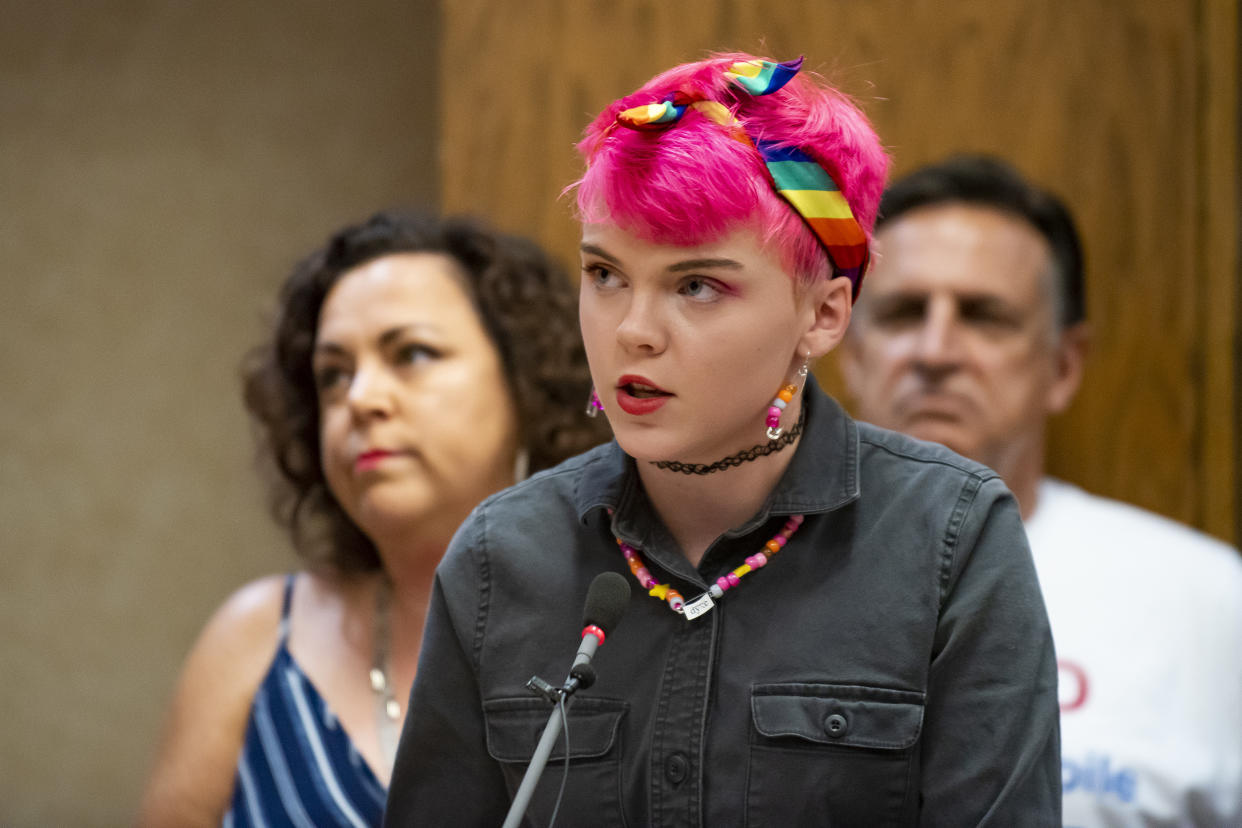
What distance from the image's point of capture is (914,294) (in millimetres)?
2160

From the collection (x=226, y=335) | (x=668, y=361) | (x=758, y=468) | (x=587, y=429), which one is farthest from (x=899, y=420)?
(x=226, y=335)

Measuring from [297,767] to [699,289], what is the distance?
1.07 meters

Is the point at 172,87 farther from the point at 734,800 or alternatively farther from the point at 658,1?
A: the point at 734,800

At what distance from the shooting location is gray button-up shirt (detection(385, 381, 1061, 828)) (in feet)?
3.29

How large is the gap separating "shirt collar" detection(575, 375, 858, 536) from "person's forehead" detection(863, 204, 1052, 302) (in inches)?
42.0

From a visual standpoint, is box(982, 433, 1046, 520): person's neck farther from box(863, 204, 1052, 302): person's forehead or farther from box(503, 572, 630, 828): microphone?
box(503, 572, 630, 828): microphone

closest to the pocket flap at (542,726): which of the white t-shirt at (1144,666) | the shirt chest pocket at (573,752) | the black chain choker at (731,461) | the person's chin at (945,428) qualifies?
the shirt chest pocket at (573,752)

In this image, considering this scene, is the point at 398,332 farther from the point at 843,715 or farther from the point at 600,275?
the point at 843,715

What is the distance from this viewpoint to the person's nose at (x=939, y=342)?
2.10 metres

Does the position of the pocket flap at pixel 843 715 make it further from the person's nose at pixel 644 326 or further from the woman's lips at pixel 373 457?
the woman's lips at pixel 373 457

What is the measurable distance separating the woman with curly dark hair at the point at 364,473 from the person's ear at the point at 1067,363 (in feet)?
2.84

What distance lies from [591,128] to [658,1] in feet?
4.56

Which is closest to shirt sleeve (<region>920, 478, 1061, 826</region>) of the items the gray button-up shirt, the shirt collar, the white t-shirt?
the gray button-up shirt

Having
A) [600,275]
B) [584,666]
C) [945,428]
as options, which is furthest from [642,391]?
[945,428]
